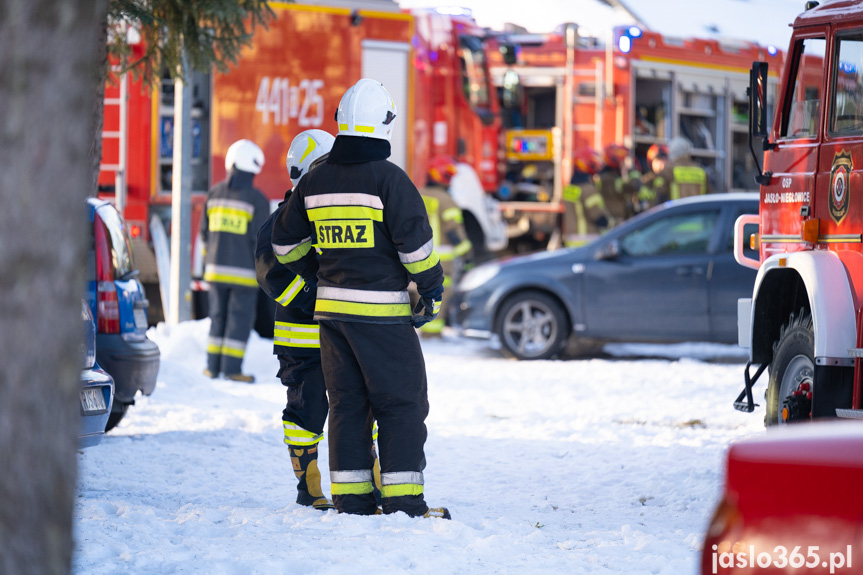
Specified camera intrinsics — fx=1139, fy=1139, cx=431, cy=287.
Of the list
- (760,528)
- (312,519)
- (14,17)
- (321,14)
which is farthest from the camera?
(321,14)

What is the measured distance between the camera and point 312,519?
458 cm

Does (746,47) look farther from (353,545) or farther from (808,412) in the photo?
(353,545)

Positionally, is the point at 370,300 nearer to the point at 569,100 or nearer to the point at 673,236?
the point at 673,236

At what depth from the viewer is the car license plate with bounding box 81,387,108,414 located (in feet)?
17.3

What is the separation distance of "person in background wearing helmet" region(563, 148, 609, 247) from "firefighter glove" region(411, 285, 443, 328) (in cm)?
947

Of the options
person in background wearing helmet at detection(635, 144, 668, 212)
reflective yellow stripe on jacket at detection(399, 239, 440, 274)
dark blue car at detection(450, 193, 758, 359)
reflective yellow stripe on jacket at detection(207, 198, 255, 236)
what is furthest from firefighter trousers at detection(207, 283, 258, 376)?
person in background wearing helmet at detection(635, 144, 668, 212)

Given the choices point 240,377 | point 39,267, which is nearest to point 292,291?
point 39,267

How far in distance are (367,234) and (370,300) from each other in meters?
0.27

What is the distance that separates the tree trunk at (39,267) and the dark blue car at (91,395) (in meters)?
3.10

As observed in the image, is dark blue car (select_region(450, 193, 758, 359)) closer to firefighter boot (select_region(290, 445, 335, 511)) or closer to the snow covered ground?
the snow covered ground

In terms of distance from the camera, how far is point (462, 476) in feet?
20.3

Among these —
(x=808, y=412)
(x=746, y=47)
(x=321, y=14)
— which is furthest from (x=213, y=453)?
(x=746, y=47)

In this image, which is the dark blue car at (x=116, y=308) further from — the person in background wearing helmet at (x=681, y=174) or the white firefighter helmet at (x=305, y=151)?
the person in background wearing helmet at (x=681, y=174)

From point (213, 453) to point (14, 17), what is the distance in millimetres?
4792
